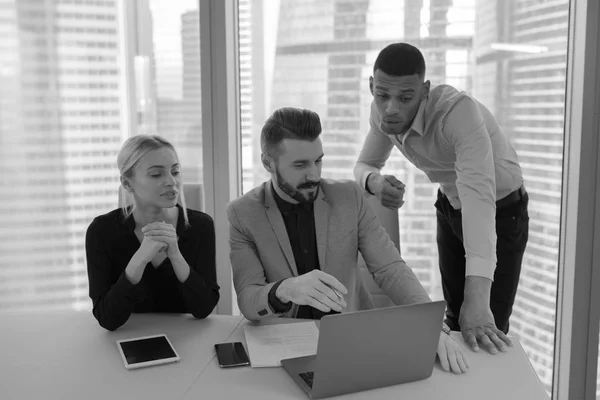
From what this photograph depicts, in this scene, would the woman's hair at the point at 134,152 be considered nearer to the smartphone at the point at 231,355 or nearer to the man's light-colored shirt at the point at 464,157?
the smartphone at the point at 231,355

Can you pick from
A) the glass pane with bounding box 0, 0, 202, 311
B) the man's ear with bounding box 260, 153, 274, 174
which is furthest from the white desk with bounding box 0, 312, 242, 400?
the glass pane with bounding box 0, 0, 202, 311

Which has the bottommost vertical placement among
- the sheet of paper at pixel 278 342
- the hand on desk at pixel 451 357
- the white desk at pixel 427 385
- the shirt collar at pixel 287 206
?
the white desk at pixel 427 385

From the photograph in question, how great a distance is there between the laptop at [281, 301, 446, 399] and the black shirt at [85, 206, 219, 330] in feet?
1.87

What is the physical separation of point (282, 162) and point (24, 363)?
930 millimetres

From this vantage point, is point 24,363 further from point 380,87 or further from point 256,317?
point 380,87

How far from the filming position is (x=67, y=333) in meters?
1.66

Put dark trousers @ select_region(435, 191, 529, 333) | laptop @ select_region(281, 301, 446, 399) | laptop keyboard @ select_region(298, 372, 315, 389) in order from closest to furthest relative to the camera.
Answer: laptop @ select_region(281, 301, 446, 399) < laptop keyboard @ select_region(298, 372, 315, 389) < dark trousers @ select_region(435, 191, 529, 333)

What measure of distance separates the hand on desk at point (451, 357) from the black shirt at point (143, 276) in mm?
731

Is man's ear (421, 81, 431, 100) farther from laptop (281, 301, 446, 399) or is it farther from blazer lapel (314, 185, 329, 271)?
laptop (281, 301, 446, 399)

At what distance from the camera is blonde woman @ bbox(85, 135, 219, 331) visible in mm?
1708

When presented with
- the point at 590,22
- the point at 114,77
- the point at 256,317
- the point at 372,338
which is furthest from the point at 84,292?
the point at 590,22

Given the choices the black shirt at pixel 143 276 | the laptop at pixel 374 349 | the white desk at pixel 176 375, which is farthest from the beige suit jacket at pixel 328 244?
the laptop at pixel 374 349

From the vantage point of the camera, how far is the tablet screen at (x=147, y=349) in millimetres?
1436

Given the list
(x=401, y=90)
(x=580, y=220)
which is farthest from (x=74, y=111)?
(x=580, y=220)
